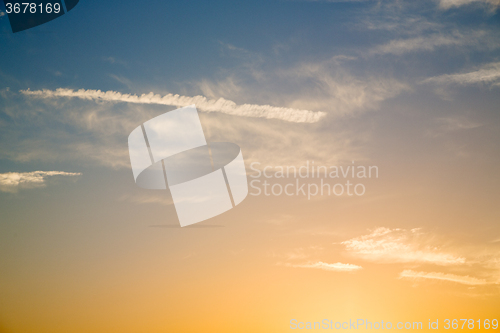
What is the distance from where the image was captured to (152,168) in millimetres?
29688

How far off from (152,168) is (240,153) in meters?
8.60

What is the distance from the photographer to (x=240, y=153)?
95.6 ft
